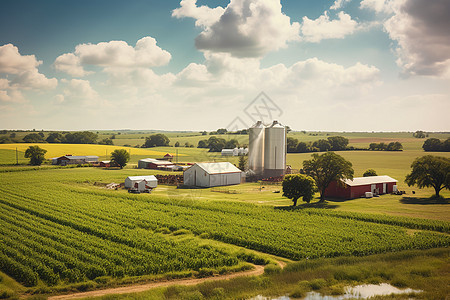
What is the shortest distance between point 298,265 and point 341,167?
27.1 metres

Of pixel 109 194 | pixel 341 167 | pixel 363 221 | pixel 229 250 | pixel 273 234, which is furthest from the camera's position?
pixel 109 194

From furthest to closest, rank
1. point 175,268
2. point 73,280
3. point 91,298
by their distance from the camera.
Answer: point 175,268, point 73,280, point 91,298

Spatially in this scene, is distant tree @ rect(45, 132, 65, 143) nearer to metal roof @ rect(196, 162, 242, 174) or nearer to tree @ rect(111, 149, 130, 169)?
tree @ rect(111, 149, 130, 169)

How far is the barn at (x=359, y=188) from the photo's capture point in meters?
51.2

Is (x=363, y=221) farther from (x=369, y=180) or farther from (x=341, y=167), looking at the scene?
(x=369, y=180)

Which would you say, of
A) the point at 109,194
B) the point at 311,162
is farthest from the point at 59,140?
the point at 311,162

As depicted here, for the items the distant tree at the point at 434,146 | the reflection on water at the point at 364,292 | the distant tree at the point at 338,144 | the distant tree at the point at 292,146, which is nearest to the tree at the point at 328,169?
the reflection on water at the point at 364,292

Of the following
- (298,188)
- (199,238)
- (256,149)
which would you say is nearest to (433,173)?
→ (298,188)

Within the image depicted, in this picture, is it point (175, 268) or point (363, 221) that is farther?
point (363, 221)

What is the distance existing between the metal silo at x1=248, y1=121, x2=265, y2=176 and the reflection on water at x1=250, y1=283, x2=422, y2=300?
55022 mm

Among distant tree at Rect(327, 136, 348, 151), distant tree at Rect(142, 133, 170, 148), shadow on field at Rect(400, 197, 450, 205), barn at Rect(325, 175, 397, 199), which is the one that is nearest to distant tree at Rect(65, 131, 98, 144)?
distant tree at Rect(142, 133, 170, 148)

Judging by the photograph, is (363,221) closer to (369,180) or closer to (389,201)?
(389,201)

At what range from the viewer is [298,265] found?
2416 cm

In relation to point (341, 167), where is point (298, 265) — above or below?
below
